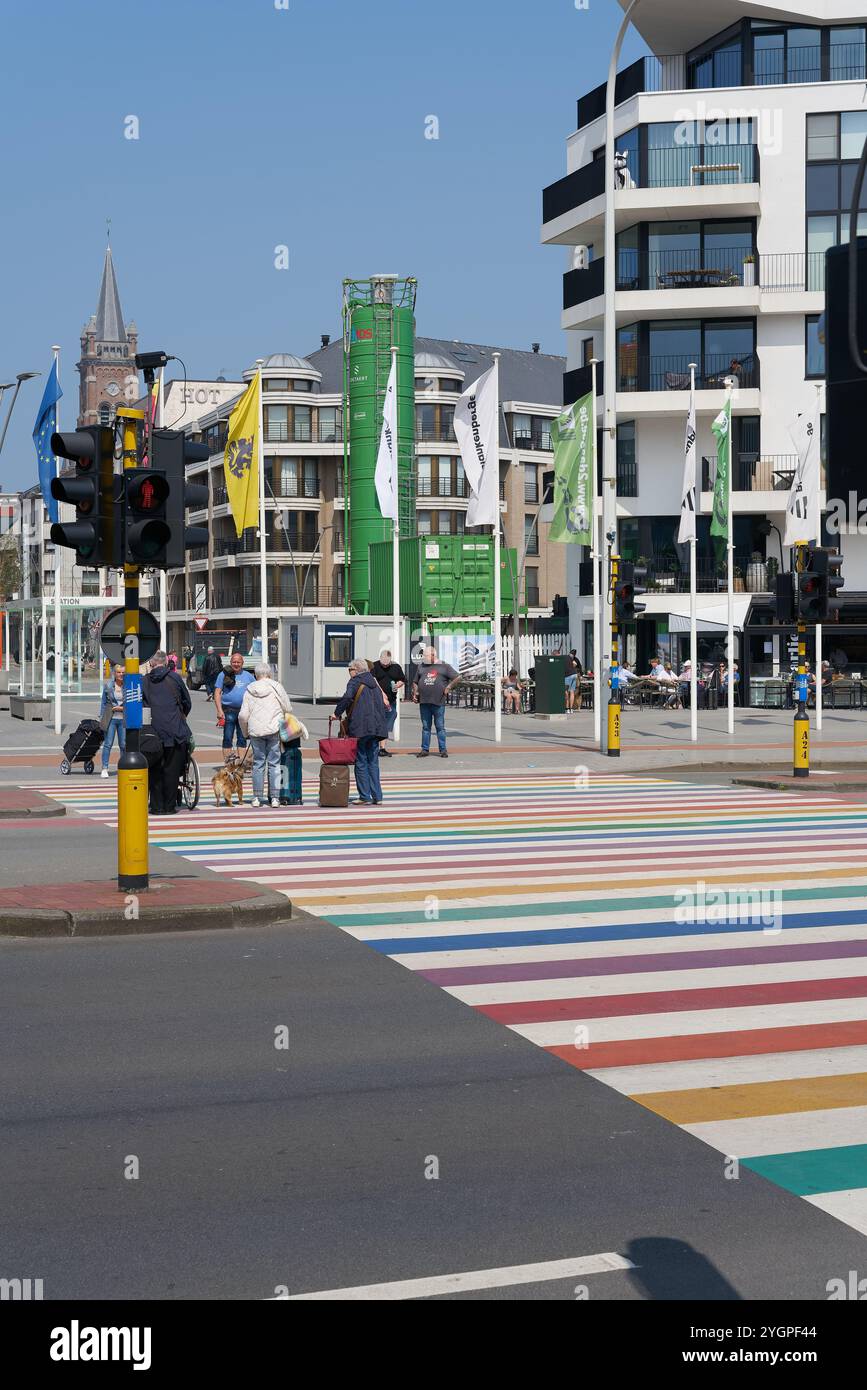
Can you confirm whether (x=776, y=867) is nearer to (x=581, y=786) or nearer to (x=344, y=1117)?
(x=344, y=1117)

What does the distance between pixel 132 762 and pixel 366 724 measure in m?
8.69

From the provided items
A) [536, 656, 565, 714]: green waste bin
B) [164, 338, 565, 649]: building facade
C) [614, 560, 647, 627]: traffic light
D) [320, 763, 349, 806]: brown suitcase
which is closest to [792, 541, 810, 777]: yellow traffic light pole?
[614, 560, 647, 627]: traffic light

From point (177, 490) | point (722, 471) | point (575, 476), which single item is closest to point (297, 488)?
point (722, 471)

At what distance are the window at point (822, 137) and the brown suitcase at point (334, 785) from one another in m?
38.6

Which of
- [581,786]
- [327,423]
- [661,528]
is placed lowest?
[581,786]

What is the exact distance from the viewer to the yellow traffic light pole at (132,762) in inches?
448

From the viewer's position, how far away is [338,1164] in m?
5.98

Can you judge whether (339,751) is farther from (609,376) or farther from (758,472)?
(758,472)

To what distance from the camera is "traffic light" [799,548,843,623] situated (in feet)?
80.0

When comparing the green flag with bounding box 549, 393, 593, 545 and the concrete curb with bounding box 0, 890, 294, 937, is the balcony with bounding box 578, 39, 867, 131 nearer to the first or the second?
the green flag with bounding box 549, 393, 593, 545

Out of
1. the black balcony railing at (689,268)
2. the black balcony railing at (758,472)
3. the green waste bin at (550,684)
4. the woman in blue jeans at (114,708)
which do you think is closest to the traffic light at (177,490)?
the woman in blue jeans at (114,708)

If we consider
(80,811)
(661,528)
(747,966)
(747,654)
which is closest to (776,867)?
(747,966)
